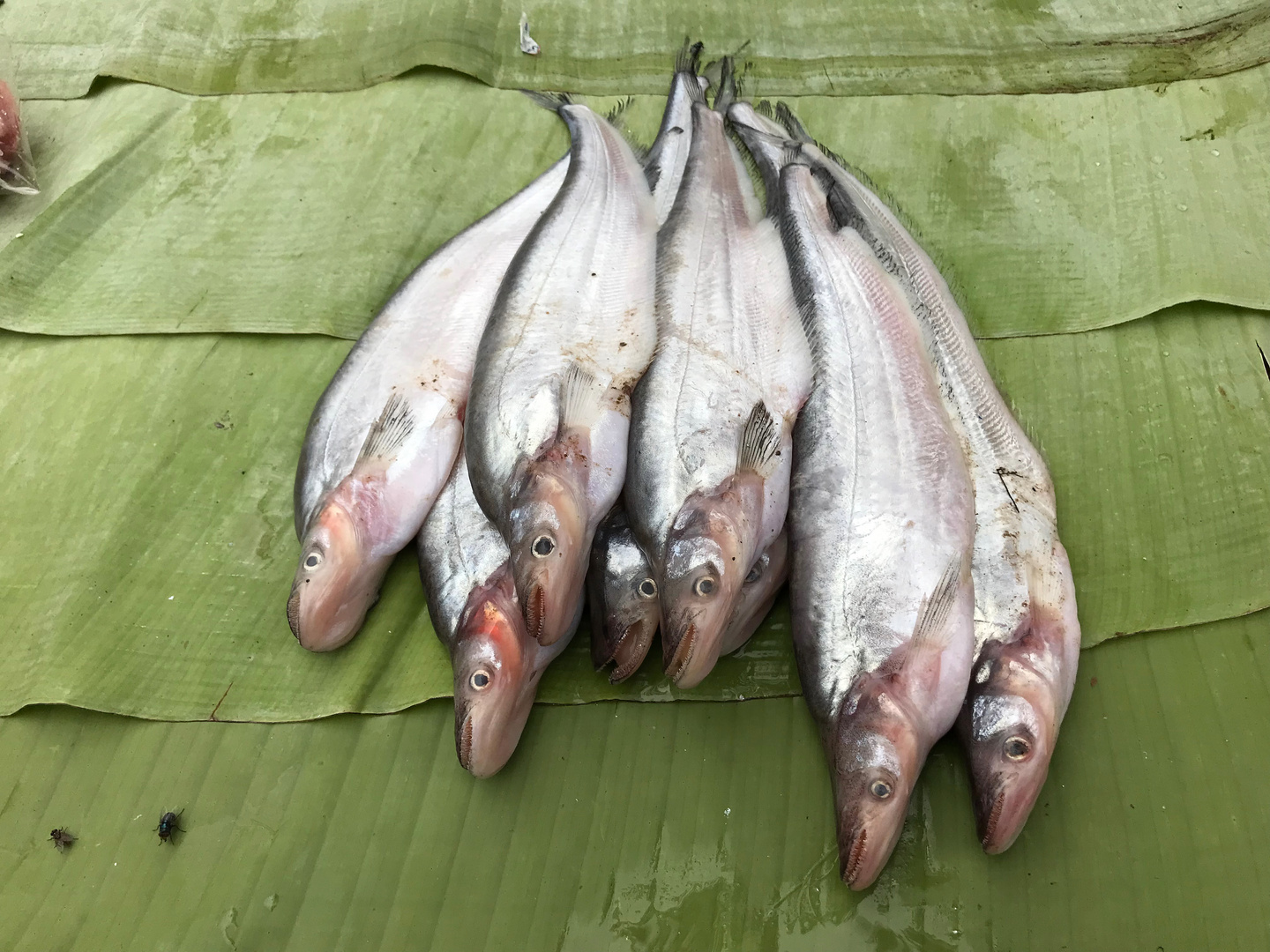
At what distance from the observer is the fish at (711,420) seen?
7.13 ft

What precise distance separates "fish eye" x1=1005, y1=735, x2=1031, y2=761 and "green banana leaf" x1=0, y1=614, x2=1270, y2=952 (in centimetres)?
22

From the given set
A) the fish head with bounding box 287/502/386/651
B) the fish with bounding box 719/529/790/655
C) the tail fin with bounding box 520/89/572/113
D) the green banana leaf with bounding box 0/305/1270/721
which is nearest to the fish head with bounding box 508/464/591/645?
the green banana leaf with bounding box 0/305/1270/721

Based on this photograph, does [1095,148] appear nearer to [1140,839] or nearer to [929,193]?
[929,193]

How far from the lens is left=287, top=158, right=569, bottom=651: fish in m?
2.53

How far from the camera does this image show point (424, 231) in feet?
11.7

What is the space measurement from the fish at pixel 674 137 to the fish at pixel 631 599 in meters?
1.57

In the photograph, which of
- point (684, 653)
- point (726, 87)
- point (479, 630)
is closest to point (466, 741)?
point (479, 630)

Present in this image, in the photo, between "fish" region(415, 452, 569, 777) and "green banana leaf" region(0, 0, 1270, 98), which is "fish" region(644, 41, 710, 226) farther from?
"fish" region(415, 452, 569, 777)

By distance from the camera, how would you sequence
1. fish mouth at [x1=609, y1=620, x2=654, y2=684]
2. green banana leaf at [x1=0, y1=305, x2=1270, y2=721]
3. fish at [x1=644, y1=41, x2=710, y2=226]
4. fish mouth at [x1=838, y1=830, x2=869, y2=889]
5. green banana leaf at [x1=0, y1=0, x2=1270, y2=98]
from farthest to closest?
1. green banana leaf at [x1=0, y1=0, x2=1270, y2=98]
2. fish at [x1=644, y1=41, x2=710, y2=226]
3. green banana leaf at [x1=0, y1=305, x2=1270, y2=721]
4. fish mouth at [x1=609, y1=620, x2=654, y2=684]
5. fish mouth at [x1=838, y1=830, x2=869, y2=889]

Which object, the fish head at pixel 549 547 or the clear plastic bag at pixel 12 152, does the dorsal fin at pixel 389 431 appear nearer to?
the fish head at pixel 549 547

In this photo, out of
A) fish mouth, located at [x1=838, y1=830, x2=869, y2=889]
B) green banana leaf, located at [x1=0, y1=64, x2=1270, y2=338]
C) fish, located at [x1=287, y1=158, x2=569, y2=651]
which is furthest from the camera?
green banana leaf, located at [x1=0, y1=64, x2=1270, y2=338]

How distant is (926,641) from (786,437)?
0.77 metres

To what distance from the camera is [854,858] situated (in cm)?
195

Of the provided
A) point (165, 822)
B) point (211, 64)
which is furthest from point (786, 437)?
point (211, 64)
